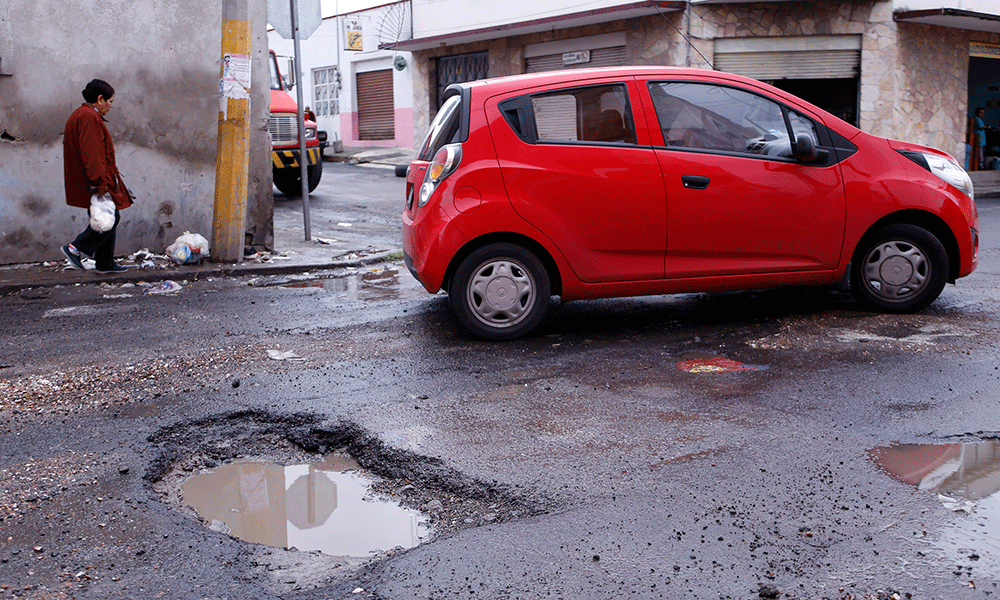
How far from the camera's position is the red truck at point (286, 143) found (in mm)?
14812

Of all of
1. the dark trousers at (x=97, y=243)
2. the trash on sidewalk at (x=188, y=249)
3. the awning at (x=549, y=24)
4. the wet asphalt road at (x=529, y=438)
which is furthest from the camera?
the awning at (x=549, y=24)

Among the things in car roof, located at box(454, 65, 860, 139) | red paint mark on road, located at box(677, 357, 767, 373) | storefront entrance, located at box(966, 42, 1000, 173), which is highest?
storefront entrance, located at box(966, 42, 1000, 173)

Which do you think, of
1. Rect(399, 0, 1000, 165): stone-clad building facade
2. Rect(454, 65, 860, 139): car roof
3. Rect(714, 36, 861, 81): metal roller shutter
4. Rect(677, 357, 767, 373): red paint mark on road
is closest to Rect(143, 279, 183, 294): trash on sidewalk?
Rect(454, 65, 860, 139): car roof

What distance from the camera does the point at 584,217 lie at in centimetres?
575

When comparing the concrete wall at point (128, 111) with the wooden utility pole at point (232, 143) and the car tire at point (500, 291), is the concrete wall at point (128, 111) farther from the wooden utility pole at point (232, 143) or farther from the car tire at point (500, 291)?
the car tire at point (500, 291)

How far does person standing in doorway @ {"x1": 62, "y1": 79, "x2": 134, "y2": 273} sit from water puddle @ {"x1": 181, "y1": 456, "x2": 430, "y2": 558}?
5.18 metres

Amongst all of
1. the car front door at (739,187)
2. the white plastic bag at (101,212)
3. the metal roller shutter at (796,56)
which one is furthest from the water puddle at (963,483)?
the metal roller shutter at (796,56)

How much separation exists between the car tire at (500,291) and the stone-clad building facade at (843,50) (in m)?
13.4

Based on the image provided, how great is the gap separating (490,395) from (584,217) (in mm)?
1616

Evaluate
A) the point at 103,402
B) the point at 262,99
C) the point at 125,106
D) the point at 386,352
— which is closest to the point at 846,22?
the point at 262,99

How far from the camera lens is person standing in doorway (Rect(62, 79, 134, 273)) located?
790cm

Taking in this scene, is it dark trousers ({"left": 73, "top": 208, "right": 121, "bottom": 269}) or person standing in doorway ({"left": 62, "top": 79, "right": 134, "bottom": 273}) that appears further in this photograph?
dark trousers ({"left": 73, "top": 208, "right": 121, "bottom": 269})

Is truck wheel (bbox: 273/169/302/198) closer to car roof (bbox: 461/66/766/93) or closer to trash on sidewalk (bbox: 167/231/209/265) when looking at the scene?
trash on sidewalk (bbox: 167/231/209/265)

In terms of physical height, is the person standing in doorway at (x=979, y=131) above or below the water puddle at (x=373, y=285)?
above
